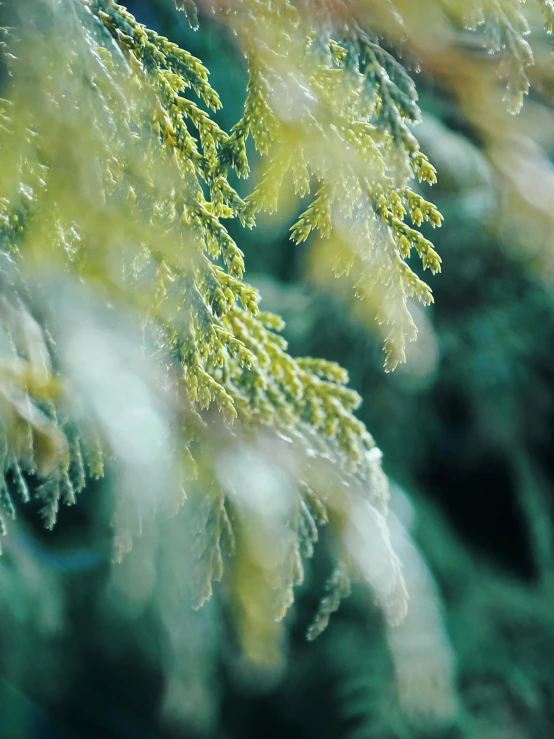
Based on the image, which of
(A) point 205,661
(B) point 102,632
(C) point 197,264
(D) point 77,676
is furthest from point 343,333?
(C) point 197,264

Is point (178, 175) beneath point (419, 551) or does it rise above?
above

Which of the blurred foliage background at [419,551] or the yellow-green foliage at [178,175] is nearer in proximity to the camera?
the yellow-green foliage at [178,175]

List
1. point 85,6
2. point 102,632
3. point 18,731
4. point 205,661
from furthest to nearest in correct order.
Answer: point 102,632
point 18,731
point 205,661
point 85,6

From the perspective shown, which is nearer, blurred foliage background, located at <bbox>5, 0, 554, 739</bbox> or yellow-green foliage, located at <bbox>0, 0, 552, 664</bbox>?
yellow-green foliage, located at <bbox>0, 0, 552, 664</bbox>

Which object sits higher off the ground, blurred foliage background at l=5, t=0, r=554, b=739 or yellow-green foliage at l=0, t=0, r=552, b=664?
yellow-green foliage at l=0, t=0, r=552, b=664

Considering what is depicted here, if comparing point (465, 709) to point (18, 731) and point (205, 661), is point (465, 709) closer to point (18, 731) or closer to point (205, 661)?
point (205, 661)

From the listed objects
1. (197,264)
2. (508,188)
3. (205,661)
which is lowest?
(205,661)

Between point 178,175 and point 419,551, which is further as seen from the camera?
point 419,551

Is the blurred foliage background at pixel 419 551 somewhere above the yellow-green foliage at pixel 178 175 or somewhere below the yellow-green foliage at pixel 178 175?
below
